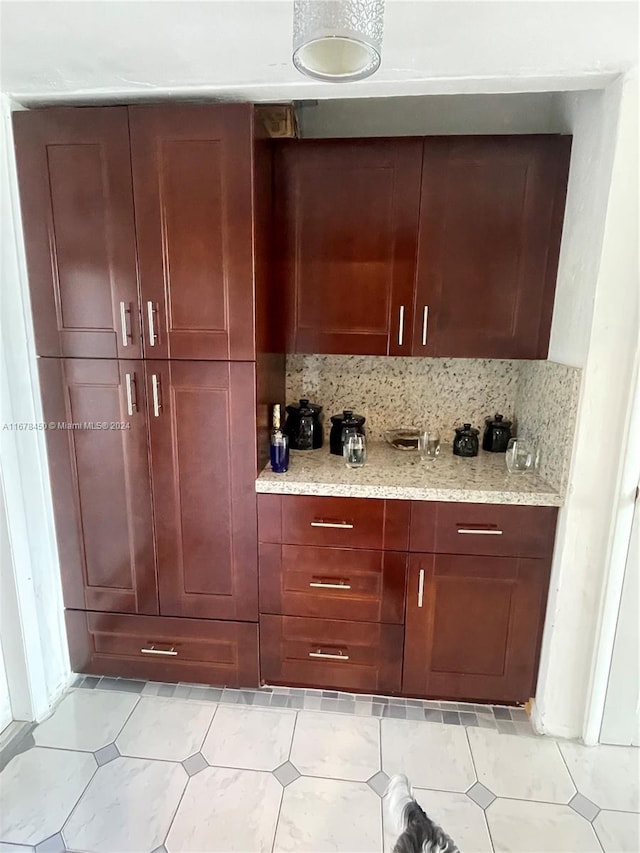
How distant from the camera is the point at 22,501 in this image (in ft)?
5.74

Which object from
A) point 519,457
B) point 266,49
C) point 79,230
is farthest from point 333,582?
point 266,49

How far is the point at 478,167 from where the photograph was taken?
1734 millimetres

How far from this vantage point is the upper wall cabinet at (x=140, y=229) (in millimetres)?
1561

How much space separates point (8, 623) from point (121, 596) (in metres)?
0.39

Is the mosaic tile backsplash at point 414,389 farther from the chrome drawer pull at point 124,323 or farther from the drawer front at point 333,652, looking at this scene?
the drawer front at point 333,652

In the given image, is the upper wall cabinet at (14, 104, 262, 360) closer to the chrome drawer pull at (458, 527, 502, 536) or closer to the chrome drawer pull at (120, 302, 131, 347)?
the chrome drawer pull at (120, 302, 131, 347)

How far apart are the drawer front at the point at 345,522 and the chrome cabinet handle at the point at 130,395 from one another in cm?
64

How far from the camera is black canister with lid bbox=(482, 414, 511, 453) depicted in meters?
2.08

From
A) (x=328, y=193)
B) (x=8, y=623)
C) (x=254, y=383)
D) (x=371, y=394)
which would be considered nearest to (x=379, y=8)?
(x=328, y=193)

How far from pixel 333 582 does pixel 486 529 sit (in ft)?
2.00

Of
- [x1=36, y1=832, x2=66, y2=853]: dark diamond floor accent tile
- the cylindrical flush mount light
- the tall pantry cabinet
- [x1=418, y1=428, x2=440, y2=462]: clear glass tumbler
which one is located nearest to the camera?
the cylindrical flush mount light

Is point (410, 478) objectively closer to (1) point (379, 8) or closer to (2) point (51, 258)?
(1) point (379, 8)

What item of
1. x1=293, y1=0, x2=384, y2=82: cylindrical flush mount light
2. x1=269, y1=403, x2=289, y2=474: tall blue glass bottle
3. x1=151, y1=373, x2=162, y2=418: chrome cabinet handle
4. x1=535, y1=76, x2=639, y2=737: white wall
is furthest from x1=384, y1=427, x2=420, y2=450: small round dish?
x1=293, y1=0, x2=384, y2=82: cylindrical flush mount light

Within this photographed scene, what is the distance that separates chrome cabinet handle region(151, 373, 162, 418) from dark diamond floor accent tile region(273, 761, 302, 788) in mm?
1305
